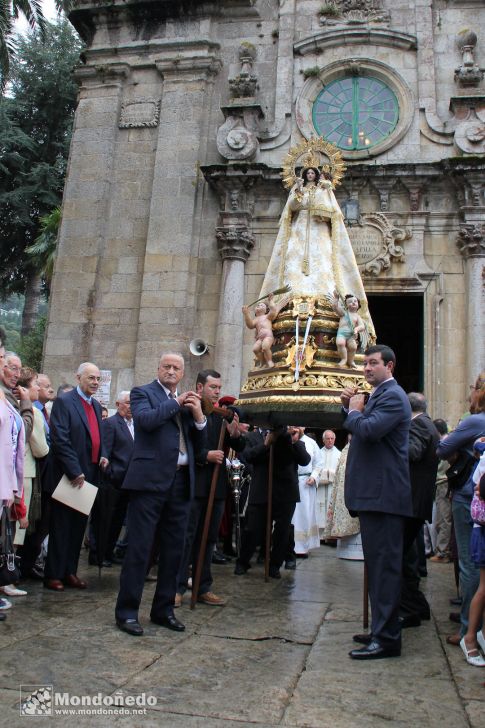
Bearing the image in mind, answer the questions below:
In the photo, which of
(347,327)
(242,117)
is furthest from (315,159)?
(242,117)

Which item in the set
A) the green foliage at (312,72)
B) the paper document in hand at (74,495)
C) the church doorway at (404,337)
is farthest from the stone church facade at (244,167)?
the paper document in hand at (74,495)

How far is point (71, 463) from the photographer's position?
6246 millimetres

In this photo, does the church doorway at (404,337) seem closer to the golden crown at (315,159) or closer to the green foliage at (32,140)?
the golden crown at (315,159)

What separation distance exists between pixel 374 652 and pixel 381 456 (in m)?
1.26

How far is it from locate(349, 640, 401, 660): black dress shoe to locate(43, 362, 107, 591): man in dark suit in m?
2.95

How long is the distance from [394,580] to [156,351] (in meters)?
9.05

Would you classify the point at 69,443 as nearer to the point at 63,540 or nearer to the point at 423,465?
the point at 63,540

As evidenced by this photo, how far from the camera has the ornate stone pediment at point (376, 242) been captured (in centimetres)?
1273

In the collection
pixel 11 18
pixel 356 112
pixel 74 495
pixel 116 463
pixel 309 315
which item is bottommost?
pixel 74 495

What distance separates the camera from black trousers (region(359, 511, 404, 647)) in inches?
174

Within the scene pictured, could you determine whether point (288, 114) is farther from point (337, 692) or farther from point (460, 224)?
point (337, 692)

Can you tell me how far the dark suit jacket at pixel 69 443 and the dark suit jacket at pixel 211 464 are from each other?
1.16 metres

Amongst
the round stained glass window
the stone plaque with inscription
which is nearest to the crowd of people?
the round stained glass window

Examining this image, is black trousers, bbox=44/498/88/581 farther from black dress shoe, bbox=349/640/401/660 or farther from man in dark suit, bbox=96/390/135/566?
black dress shoe, bbox=349/640/401/660
